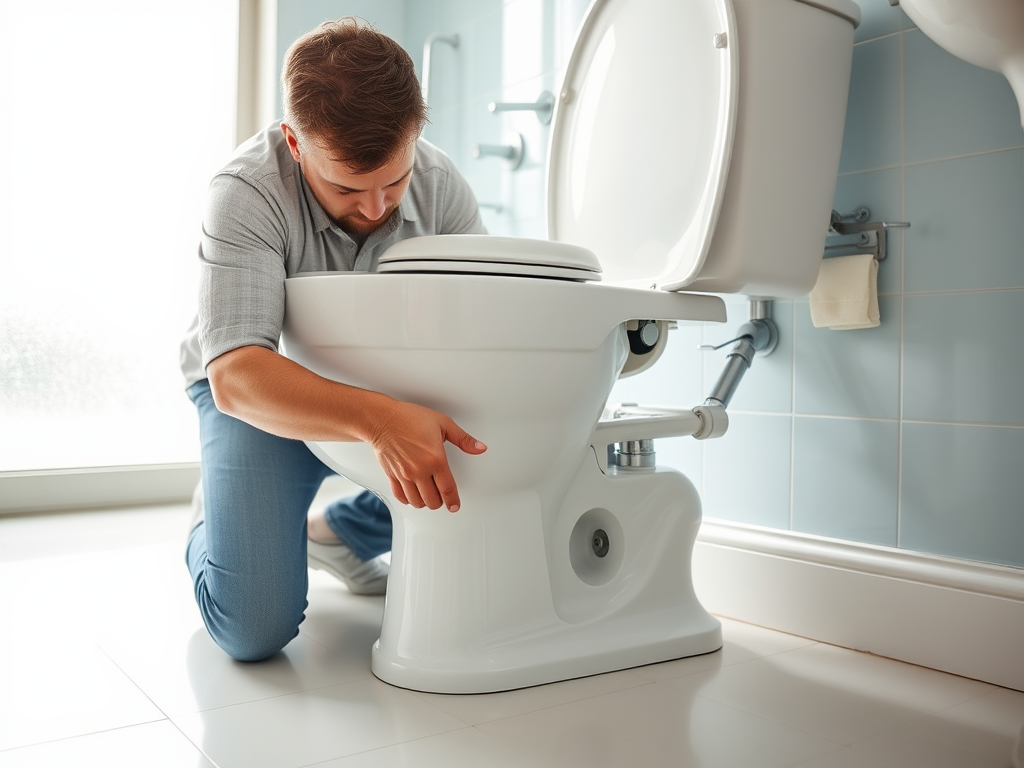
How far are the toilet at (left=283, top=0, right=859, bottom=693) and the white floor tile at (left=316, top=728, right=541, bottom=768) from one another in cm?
13

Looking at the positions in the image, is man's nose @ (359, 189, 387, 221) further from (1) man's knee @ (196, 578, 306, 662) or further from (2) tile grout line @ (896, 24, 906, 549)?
(2) tile grout line @ (896, 24, 906, 549)

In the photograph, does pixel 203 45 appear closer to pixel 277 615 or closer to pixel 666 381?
pixel 666 381

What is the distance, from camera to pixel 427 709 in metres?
0.96

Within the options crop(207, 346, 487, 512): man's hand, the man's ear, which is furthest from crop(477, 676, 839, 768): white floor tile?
the man's ear

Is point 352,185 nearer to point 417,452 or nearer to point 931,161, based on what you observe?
point 417,452

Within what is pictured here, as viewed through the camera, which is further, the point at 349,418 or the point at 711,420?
the point at 711,420

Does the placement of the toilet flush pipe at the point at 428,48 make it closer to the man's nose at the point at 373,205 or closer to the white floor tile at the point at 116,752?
the man's nose at the point at 373,205

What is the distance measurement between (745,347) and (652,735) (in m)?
0.62

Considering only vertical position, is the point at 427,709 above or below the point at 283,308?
below

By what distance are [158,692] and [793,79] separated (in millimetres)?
1082

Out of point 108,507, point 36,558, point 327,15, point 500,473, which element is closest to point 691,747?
point 500,473

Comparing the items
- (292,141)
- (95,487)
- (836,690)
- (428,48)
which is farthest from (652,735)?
(95,487)

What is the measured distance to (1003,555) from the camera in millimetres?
1099

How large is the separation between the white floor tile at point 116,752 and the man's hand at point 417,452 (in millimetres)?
313
